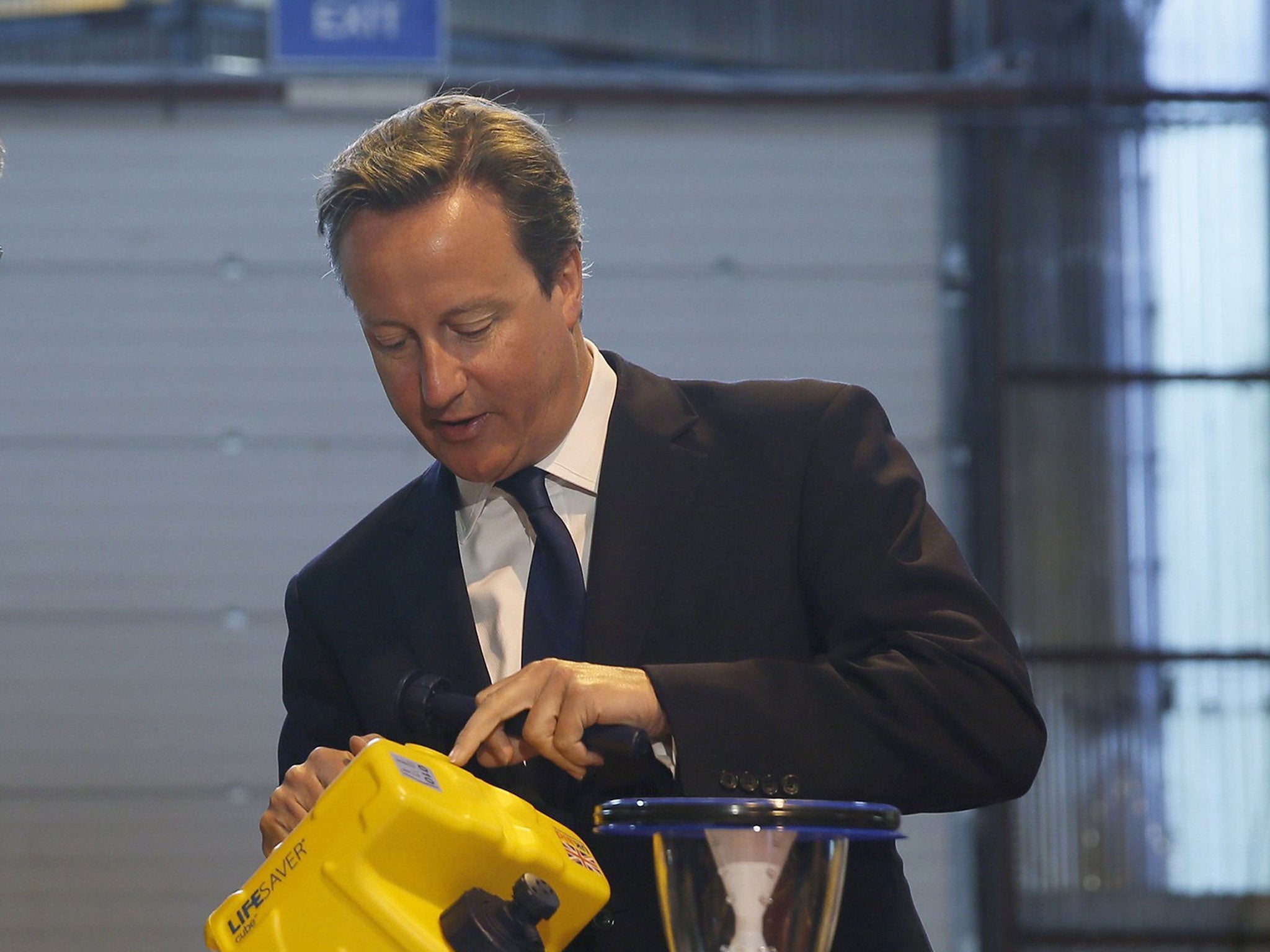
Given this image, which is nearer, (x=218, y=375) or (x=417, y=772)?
(x=417, y=772)

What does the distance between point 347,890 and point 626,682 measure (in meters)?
0.32

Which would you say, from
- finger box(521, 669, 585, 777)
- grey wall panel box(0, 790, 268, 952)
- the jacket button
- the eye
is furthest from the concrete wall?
finger box(521, 669, 585, 777)

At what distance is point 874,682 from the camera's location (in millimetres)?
1422

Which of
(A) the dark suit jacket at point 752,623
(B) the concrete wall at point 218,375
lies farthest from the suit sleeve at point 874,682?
(B) the concrete wall at point 218,375

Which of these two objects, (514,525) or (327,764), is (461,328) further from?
(327,764)

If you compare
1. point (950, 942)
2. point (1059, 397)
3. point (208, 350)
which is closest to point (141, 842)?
point (208, 350)

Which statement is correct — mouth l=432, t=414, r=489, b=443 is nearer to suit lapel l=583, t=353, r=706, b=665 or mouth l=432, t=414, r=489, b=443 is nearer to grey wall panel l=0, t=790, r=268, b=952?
suit lapel l=583, t=353, r=706, b=665

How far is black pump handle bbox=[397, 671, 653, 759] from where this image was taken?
1.24 metres

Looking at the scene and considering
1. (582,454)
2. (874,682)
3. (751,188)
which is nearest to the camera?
(874,682)

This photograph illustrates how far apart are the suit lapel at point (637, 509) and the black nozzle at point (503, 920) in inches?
21.7

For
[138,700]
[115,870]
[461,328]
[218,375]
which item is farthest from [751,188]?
[461,328]

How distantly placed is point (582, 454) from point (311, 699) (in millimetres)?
440

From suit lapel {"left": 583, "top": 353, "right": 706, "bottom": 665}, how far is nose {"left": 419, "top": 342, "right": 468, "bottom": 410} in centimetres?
19

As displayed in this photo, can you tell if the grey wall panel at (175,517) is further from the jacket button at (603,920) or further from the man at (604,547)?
the jacket button at (603,920)
